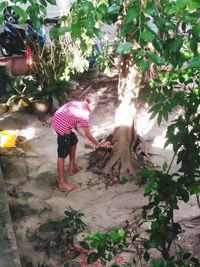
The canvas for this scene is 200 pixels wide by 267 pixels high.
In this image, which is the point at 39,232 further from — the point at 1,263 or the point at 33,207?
the point at 1,263

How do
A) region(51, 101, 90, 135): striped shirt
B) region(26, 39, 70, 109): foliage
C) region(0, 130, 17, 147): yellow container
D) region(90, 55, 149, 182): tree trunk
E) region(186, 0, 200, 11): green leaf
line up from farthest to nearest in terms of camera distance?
region(26, 39, 70, 109): foliage → region(0, 130, 17, 147): yellow container → region(90, 55, 149, 182): tree trunk → region(51, 101, 90, 135): striped shirt → region(186, 0, 200, 11): green leaf

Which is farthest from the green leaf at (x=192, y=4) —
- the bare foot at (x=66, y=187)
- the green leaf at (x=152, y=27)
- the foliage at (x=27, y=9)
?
the bare foot at (x=66, y=187)

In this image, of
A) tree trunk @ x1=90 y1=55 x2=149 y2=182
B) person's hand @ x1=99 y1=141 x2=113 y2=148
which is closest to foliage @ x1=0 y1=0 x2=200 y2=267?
tree trunk @ x1=90 y1=55 x2=149 y2=182

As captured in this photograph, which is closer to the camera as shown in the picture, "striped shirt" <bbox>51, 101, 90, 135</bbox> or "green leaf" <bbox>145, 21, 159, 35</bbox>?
"green leaf" <bbox>145, 21, 159, 35</bbox>

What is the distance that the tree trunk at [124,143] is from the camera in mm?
5258

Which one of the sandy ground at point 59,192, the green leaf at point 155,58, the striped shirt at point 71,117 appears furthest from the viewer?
the striped shirt at point 71,117

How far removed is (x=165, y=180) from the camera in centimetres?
248

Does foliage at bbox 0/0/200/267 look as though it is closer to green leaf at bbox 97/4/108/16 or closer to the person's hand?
green leaf at bbox 97/4/108/16

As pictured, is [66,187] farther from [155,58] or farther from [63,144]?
[155,58]

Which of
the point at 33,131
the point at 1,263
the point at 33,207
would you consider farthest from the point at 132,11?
the point at 33,131

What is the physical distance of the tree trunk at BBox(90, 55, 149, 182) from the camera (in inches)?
207

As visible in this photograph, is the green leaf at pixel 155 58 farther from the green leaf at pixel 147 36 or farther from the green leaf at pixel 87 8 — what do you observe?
the green leaf at pixel 87 8

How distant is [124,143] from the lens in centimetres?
548

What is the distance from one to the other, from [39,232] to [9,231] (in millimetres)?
788
